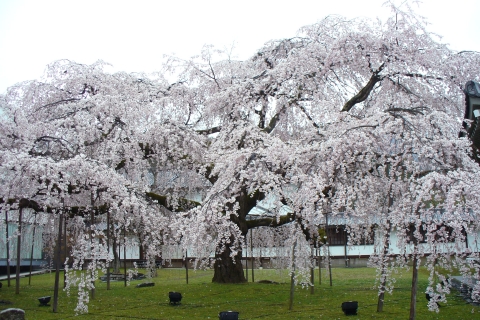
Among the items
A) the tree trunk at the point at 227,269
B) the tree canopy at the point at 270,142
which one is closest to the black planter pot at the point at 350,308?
the tree canopy at the point at 270,142

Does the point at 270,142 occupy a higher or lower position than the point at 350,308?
higher

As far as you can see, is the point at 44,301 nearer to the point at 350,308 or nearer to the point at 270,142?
the point at 270,142

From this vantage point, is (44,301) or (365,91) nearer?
(44,301)

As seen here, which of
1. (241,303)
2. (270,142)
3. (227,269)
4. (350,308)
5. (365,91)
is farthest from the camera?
(227,269)

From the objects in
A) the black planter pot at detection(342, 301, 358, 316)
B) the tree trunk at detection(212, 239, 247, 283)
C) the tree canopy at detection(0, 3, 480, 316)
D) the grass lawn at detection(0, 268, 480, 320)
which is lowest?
the grass lawn at detection(0, 268, 480, 320)

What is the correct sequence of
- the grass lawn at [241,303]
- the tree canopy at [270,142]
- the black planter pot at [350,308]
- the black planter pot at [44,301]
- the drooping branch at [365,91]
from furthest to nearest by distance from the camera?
1. the drooping branch at [365,91]
2. the black planter pot at [44,301]
3. the grass lawn at [241,303]
4. the black planter pot at [350,308]
5. the tree canopy at [270,142]

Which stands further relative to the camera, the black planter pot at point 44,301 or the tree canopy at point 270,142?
the black planter pot at point 44,301

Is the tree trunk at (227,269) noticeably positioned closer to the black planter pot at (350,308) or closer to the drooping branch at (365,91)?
the black planter pot at (350,308)

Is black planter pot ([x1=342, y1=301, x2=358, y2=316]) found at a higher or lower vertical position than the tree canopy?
lower

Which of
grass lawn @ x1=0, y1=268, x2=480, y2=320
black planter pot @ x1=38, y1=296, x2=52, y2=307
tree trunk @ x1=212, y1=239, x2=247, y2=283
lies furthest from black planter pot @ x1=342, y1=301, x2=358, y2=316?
black planter pot @ x1=38, y1=296, x2=52, y2=307

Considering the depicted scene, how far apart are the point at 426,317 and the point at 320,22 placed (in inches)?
325

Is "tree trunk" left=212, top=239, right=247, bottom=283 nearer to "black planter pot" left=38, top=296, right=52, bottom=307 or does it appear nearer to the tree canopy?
the tree canopy

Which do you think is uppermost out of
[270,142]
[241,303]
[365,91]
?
[365,91]

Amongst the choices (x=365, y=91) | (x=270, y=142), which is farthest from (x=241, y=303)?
(x=365, y=91)
